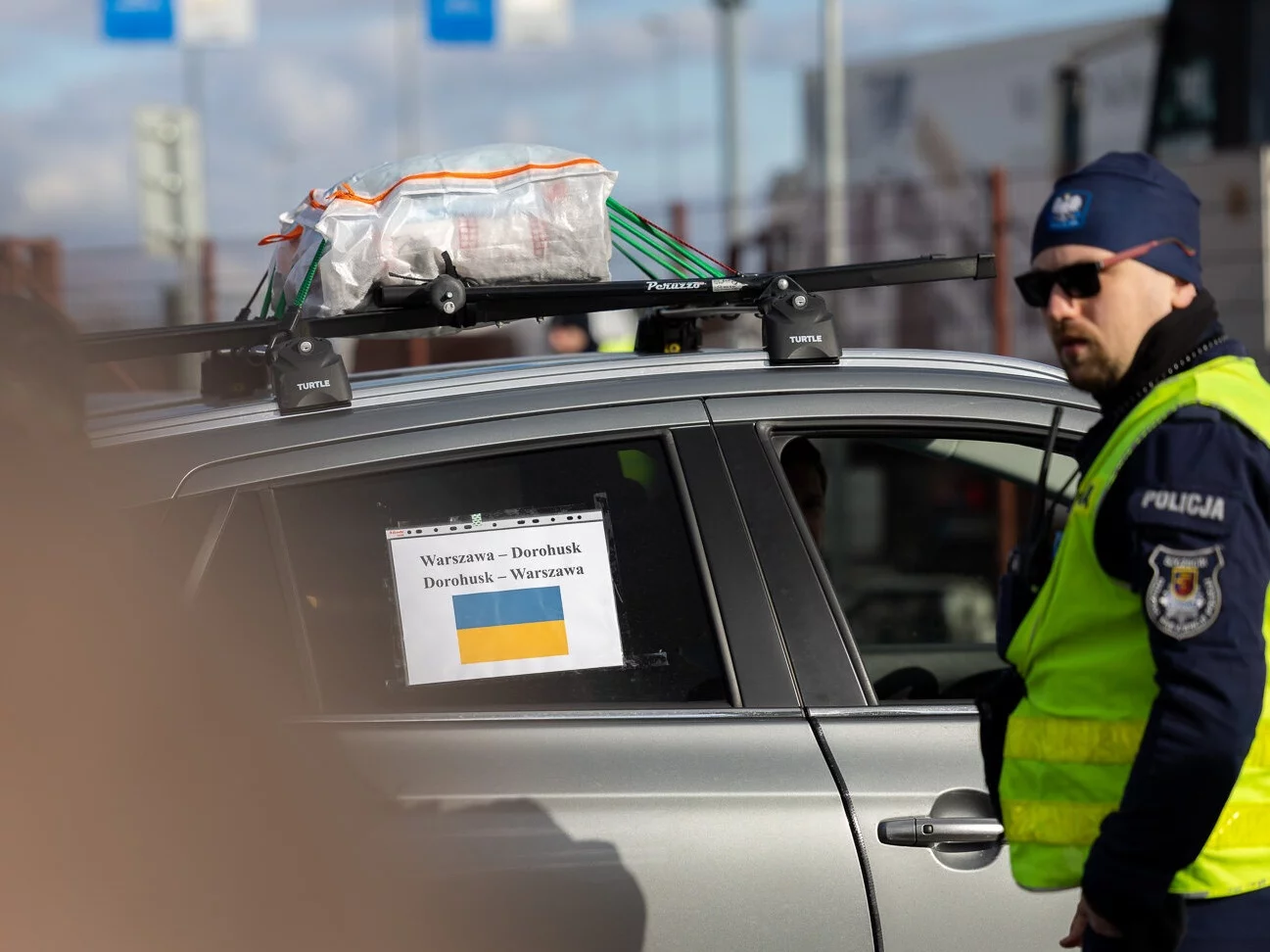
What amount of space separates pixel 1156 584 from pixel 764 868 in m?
0.90

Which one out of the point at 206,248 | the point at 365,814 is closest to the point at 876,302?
the point at 206,248

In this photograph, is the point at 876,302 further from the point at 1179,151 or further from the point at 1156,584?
the point at 1156,584

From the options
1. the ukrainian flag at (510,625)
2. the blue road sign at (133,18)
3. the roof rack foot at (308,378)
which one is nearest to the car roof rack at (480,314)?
the roof rack foot at (308,378)

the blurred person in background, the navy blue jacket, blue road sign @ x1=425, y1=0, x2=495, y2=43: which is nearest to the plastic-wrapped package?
the navy blue jacket

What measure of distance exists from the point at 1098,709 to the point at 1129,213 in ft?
1.96

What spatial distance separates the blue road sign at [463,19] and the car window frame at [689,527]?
34.2 feet

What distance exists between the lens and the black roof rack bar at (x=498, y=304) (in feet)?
9.46

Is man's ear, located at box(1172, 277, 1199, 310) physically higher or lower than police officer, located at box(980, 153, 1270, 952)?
higher

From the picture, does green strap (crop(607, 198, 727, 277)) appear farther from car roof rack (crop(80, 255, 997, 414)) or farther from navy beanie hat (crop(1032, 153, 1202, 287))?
navy beanie hat (crop(1032, 153, 1202, 287))

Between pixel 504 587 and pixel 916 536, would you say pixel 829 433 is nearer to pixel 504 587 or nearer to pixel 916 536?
pixel 504 587

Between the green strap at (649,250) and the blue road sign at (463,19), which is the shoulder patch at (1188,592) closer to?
A: the green strap at (649,250)

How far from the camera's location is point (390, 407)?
9.00 feet

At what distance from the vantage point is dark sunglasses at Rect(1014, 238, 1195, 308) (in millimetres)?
1900

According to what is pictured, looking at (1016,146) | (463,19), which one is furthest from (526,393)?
(1016,146)
